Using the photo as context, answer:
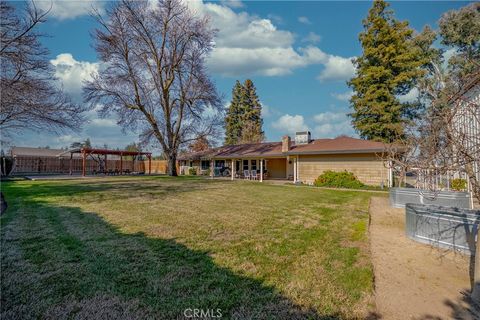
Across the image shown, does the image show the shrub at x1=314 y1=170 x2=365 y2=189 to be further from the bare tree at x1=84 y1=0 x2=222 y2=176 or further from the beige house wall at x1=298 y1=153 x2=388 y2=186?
the bare tree at x1=84 y1=0 x2=222 y2=176

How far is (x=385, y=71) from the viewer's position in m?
22.8

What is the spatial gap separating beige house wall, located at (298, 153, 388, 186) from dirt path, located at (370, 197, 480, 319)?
11562 millimetres

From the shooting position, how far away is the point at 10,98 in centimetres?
844

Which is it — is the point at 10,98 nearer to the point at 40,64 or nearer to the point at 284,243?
the point at 40,64

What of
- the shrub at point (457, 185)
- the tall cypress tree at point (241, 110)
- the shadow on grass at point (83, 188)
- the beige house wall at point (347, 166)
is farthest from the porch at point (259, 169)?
the tall cypress tree at point (241, 110)

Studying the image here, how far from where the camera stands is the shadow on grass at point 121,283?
2492 millimetres

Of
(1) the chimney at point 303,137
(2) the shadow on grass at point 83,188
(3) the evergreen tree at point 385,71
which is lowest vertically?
(2) the shadow on grass at point 83,188

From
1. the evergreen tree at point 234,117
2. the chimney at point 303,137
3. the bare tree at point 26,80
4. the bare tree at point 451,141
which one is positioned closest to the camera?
the bare tree at point 451,141

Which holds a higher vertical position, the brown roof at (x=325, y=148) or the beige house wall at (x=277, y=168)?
the brown roof at (x=325, y=148)

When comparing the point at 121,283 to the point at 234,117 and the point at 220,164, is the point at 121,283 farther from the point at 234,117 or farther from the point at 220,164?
the point at 234,117

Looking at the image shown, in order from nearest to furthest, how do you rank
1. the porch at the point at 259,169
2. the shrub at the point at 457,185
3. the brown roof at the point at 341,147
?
the shrub at the point at 457,185, the brown roof at the point at 341,147, the porch at the point at 259,169

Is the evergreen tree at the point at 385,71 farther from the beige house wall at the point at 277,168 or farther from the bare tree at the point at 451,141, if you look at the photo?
the bare tree at the point at 451,141

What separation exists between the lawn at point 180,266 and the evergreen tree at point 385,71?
19974 millimetres

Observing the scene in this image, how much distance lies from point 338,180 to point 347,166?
1.42m
